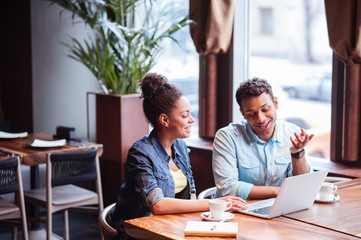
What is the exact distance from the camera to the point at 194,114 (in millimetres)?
4828

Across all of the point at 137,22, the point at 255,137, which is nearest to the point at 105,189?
the point at 137,22

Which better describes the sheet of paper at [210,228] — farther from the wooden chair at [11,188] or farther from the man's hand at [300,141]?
the wooden chair at [11,188]

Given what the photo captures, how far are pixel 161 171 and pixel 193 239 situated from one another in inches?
23.7

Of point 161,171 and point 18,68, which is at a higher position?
point 18,68

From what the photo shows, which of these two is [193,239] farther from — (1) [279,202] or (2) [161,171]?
(2) [161,171]

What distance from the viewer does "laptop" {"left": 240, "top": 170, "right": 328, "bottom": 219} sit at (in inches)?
79.6

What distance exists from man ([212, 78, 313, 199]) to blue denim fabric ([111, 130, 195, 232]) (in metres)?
0.32

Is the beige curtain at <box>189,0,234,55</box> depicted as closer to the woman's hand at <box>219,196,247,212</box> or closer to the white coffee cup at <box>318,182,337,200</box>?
the white coffee cup at <box>318,182,337,200</box>

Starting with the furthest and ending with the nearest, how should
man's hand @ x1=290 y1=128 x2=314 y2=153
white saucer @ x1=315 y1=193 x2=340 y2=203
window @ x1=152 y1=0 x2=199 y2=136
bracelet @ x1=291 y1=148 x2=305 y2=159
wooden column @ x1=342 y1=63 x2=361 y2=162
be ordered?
window @ x1=152 y1=0 x2=199 y2=136
wooden column @ x1=342 y1=63 x2=361 y2=162
bracelet @ x1=291 y1=148 x2=305 y2=159
man's hand @ x1=290 y1=128 x2=314 y2=153
white saucer @ x1=315 y1=193 x2=340 y2=203

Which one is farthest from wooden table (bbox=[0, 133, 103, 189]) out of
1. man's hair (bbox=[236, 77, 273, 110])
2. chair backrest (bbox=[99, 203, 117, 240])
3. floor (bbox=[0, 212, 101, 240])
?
man's hair (bbox=[236, 77, 273, 110])

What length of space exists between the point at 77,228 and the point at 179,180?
2.29 metres

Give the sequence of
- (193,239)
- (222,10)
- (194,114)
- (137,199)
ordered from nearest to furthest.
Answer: (193,239) < (137,199) < (222,10) < (194,114)

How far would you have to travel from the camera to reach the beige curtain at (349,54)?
3160mm

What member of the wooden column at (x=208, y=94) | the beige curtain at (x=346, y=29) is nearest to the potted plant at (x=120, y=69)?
the wooden column at (x=208, y=94)
